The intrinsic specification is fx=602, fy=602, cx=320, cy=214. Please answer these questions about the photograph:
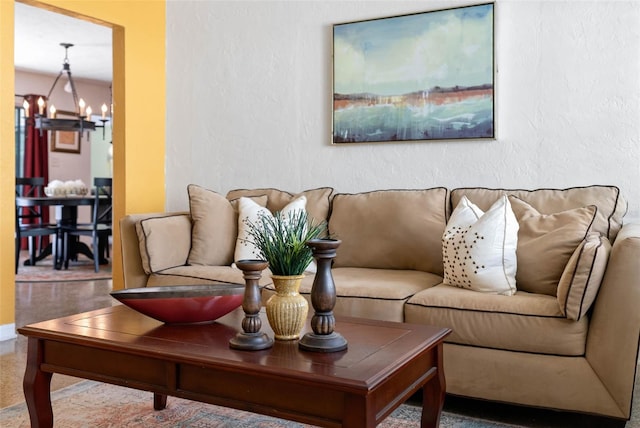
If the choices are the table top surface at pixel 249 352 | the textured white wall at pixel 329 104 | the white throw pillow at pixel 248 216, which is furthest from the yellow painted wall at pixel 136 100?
the table top surface at pixel 249 352

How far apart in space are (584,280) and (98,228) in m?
5.57

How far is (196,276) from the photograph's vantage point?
10.1 feet

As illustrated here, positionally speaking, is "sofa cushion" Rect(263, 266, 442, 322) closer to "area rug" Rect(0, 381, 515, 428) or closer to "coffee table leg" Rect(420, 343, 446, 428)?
"area rug" Rect(0, 381, 515, 428)

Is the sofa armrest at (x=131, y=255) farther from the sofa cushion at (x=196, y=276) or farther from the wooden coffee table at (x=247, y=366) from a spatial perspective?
the wooden coffee table at (x=247, y=366)

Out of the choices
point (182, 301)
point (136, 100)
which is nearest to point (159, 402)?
point (182, 301)

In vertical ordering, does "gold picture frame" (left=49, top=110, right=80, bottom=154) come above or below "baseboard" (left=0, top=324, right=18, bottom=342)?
above

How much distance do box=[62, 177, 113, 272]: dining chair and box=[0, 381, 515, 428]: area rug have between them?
3.98 m

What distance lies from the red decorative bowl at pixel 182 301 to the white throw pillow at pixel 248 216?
53.7 inches

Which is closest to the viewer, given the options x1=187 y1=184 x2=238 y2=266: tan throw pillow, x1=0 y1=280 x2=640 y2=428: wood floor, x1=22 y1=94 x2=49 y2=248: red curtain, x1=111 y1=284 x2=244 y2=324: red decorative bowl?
x1=111 y1=284 x2=244 y2=324: red decorative bowl

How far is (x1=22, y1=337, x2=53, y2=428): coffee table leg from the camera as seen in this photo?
71.2 inches

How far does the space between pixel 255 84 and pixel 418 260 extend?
5.88 feet

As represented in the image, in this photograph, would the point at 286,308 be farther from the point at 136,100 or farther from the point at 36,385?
the point at 136,100

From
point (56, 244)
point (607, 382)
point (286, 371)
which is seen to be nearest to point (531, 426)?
point (607, 382)

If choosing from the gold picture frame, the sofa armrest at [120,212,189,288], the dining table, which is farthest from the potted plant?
the gold picture frame
